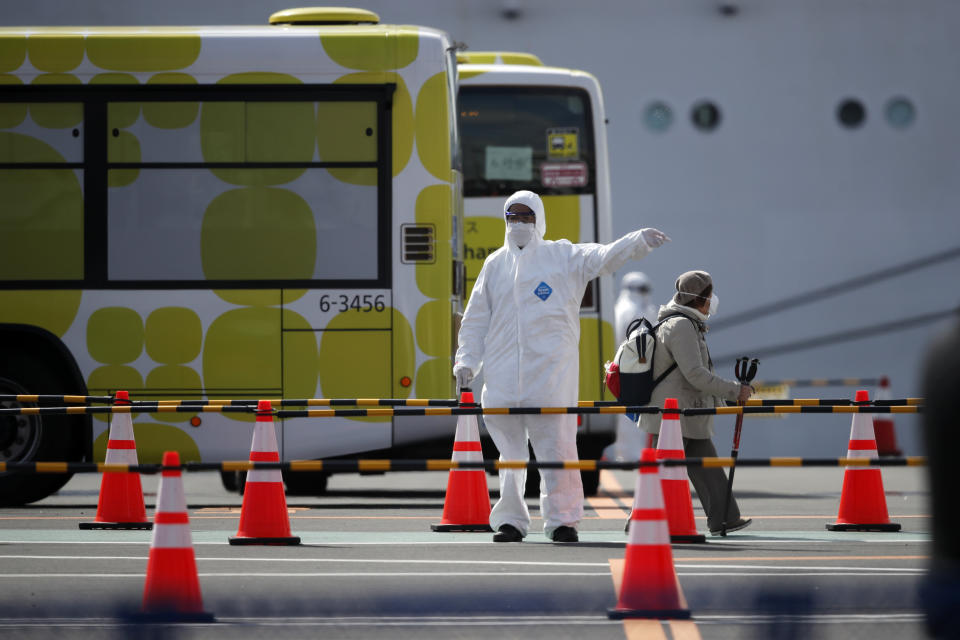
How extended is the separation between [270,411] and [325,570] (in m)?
1.63

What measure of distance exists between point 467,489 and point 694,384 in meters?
1.47

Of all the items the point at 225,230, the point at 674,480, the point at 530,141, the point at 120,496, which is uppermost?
the point at 530,141

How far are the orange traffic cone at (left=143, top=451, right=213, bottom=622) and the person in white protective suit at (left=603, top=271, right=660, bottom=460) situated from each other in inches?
392

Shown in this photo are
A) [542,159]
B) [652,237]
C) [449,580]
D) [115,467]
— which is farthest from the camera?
[542,159]

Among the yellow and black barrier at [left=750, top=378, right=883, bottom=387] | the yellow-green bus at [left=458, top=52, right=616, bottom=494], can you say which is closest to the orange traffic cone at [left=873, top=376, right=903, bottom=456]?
the yellow and black barrier at [left=750, top=378, right=883, bottom=387]

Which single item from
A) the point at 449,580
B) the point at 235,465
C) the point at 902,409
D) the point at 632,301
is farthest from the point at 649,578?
the point at 632,301

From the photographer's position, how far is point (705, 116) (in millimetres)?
19391

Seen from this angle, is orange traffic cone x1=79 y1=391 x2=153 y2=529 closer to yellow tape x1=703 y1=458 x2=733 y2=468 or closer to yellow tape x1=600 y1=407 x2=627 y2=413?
yellow tape x1=600 y1=407 x2=627 y2=413

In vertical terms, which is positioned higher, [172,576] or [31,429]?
[31,429]

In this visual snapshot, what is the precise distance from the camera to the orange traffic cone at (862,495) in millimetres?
10055

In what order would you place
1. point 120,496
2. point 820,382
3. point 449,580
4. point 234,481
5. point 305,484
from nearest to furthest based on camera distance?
point 449,580, point 120,496, point 305,484, point 234,481, point 820,382

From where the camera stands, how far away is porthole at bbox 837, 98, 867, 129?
19.3 metres

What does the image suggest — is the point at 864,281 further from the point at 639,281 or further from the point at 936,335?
the point at 936,335

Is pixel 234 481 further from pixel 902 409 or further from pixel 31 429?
pixel 902 409
